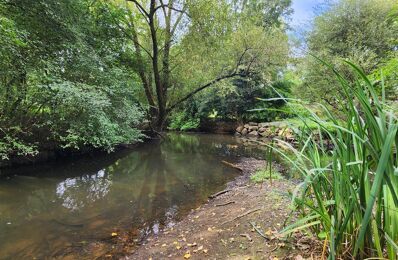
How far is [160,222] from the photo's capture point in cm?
376

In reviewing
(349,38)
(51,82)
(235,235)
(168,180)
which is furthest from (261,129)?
(235,235)

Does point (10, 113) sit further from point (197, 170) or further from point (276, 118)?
point (276, 118)

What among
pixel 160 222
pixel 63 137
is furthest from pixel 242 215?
pixel 63 137

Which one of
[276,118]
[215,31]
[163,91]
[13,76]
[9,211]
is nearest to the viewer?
[9,211]

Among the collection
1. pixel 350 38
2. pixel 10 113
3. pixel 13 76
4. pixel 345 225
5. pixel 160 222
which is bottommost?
pixel 160 222

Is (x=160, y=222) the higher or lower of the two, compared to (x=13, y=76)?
lower

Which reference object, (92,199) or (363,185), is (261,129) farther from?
(363,185)

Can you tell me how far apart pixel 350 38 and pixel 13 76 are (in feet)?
39.0

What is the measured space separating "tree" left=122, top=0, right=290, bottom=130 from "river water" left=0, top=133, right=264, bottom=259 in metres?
5.13

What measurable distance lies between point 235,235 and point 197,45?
9518 mm

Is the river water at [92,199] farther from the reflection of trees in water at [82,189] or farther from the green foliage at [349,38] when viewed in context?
the green foliage at [349,38]

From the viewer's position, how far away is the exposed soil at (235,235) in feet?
6.33

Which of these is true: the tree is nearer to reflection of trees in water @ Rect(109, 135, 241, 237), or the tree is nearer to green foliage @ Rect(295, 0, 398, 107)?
green foliage @ Rect(295, 0, 398, 107)

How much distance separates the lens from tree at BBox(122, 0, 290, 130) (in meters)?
10.3
